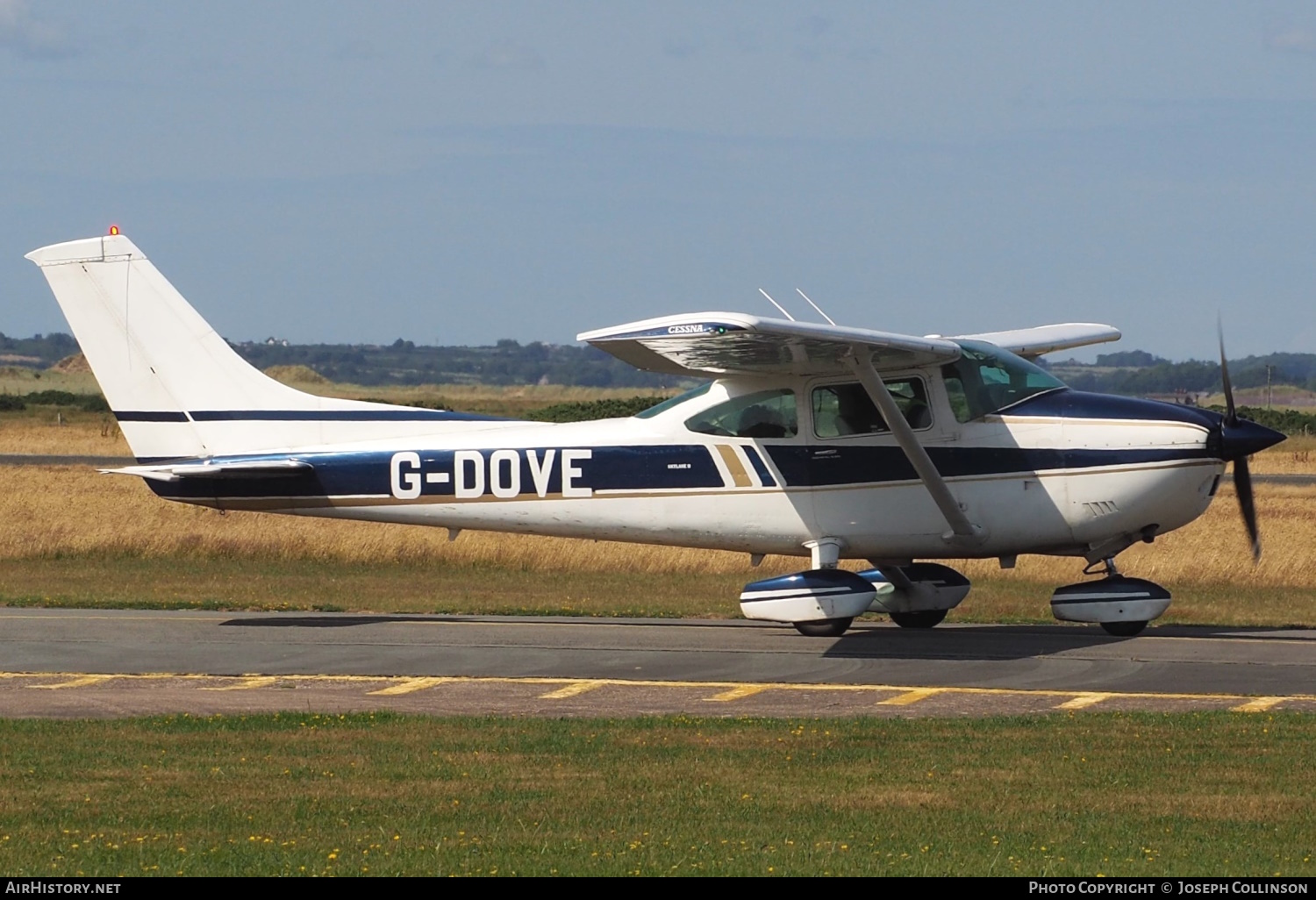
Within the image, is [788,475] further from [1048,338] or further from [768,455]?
[1048,338]

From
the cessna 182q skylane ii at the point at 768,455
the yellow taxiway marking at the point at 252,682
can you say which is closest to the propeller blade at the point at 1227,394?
the cessna 182q skylane ii at the point at 768,455

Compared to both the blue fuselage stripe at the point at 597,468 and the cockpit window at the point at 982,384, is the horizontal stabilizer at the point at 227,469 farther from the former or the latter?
the cockpit window at the point at 982,384

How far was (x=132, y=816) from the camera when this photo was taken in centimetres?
841

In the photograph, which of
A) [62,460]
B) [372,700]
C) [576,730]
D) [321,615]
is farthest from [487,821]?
[62,460]

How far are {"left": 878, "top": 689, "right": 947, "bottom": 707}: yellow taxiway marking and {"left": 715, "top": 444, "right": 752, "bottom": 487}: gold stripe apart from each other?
3.76 meters

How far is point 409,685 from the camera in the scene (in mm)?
13414

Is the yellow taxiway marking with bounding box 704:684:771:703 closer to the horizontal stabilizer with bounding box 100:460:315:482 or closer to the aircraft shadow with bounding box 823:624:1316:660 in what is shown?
the aircraft shadow with bounding box 823:624:1316:660

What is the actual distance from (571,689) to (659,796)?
4237 millimetres

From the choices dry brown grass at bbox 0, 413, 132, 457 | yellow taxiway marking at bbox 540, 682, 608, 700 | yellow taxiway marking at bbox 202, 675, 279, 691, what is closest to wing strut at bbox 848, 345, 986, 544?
yellow taxiway marking at bbox 540, 682, 608, 700

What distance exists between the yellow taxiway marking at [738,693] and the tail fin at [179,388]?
5472mm

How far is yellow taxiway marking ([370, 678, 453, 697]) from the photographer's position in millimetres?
13055

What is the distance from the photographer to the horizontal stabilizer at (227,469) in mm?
16906

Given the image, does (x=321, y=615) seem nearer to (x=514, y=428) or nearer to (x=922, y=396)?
(x=514, y=428)

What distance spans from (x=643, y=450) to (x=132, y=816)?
8.85 meters
